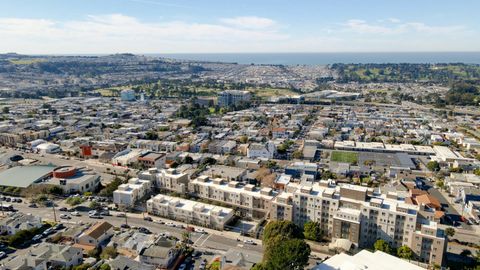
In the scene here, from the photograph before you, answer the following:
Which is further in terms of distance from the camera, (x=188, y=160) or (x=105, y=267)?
(x=188, y=160)

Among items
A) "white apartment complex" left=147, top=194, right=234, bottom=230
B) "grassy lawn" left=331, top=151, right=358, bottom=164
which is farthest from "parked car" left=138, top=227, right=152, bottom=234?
"grassy lawn" left=331, top=151, right=358, bottom=164

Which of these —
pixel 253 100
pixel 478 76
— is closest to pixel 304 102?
pixel 253 100

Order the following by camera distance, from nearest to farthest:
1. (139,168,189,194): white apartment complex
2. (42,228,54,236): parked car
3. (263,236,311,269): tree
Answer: (263,236,311,269): tree → (42,228,54,236): parked car → (139,168,189,194): white apartment complex

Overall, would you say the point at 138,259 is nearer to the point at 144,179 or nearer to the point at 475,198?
the point at 144,179

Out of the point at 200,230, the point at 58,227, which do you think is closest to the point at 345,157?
the point at 200,230

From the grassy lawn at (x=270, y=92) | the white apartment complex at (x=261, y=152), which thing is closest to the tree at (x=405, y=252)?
the white apartment complex at (x=261, y=152)

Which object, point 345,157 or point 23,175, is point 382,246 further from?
point 23,175

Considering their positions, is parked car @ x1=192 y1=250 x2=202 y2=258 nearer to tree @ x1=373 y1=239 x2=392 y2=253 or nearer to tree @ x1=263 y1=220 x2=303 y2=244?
tree @ x1=263 y1=220 x2=303 y2=244
